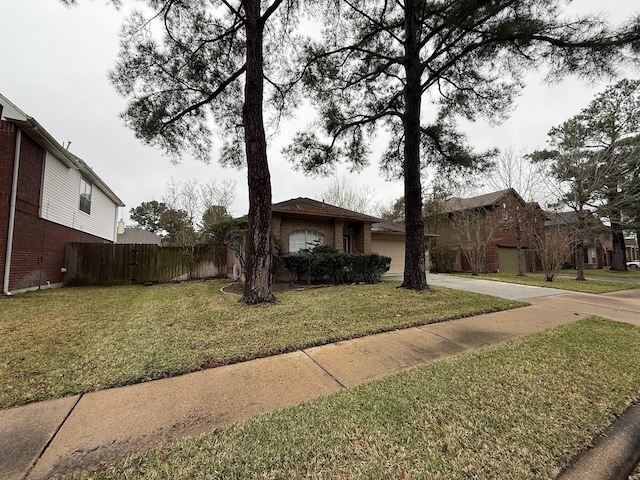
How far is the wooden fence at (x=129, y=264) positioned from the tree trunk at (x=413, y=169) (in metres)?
9.47

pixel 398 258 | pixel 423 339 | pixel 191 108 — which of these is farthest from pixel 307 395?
pixel 398 258

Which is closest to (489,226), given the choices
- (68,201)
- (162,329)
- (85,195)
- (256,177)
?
(256,177)

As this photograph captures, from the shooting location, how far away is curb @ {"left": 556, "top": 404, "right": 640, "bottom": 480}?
1.64 meters

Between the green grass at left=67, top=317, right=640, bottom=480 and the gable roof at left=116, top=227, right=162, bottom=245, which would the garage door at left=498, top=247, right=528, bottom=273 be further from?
the gable roof at left=116, top=227, right=162, bottom=245

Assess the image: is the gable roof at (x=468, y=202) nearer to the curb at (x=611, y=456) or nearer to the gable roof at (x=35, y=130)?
the curb at (x=611, y=456)

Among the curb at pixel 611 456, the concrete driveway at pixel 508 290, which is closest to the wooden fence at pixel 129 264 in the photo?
the concrete driveway at pixel 508 290

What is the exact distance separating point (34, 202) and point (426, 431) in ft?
40.4

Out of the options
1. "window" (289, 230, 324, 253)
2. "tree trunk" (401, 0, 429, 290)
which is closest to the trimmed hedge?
"window" (289, 230, 324, 253)

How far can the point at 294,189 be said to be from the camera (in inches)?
840

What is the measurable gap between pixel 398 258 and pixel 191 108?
1298 cm

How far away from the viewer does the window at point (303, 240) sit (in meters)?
12.0

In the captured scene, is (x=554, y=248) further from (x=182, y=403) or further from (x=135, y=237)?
(x=135, y=237)

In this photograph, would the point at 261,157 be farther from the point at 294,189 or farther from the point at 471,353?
the point at 294,189

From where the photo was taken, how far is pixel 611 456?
179cm
